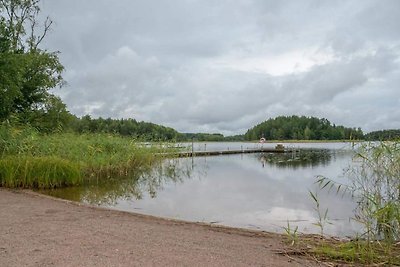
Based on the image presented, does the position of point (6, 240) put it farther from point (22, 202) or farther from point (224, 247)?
point (22, 202)

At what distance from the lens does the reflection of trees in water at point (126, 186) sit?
11.0 metres

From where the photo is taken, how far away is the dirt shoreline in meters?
4.29

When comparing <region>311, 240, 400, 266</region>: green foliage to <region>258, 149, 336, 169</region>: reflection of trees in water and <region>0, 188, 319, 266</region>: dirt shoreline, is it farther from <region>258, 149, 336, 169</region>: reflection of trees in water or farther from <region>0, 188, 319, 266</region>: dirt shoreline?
<region>258, 149, 336, 169</region>: reflection of trees in water

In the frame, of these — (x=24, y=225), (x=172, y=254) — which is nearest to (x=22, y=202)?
(x=24, y=225)

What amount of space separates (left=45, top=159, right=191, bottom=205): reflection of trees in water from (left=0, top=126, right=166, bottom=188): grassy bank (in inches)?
16.6

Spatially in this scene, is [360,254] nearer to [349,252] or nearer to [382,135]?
[349,252]

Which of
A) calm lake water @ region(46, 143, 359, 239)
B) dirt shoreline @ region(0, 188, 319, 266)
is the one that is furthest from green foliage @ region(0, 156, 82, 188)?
dirt shoreline @ region(0, 188, 319, 266)

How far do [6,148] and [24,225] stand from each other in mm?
7840

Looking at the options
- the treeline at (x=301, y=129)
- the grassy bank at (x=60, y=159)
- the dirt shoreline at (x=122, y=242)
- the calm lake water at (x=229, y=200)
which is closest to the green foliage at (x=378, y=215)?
the dirt shoreline at (x=122, y=242)

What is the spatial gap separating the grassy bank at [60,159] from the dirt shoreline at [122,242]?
4.15 m

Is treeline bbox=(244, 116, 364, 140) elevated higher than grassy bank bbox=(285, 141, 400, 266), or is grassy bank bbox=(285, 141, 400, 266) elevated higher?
treeline bbox=(244, 116, 364, 140)

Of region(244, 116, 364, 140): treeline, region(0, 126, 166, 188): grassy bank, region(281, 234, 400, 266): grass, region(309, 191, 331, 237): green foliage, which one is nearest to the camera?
region(281, 234, 400, 266): grass

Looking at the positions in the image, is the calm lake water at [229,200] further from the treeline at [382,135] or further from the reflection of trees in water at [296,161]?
the reflection of trees in water at [296,161]

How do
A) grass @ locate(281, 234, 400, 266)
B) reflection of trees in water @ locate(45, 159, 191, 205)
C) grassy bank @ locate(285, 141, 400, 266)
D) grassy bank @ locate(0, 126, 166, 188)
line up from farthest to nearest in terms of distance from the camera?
grassy bank @ locate(0, 126, 166, 188), reflection of trees in water @ locate(45, 159, 191, 205), grassy bank @ locate(285, 141, 400, 266), grass @ locate(281, 234, 400, 266)
